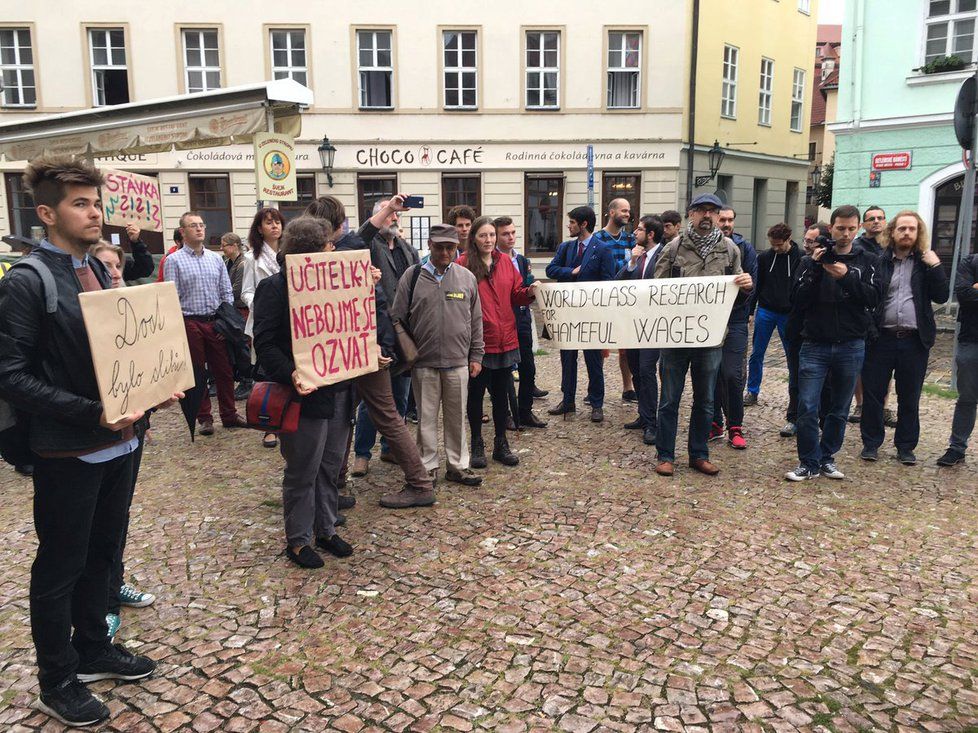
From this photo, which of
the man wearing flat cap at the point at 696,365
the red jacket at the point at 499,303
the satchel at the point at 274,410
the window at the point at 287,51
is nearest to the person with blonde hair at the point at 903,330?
the man wearing flat cap at the point at 696,365

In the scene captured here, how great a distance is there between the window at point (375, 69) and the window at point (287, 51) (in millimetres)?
1671

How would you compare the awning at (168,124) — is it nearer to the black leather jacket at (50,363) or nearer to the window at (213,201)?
the black leather jacket at (50,363)

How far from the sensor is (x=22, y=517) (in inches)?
201

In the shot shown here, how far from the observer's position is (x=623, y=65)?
74.5 feet

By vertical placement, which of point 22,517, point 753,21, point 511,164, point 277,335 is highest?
point 753,21

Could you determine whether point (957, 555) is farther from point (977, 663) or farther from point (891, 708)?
point (891, 708)

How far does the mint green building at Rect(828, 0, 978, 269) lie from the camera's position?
51.1ft

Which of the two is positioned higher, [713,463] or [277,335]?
[277,335]

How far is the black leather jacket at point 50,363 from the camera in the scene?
2631mm

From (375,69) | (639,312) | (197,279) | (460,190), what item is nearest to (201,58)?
(375,69)

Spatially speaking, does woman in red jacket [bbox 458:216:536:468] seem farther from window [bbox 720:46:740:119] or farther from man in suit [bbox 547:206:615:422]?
window [bbox 720:46:740:119]

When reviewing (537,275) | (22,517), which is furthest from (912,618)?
(537,275)

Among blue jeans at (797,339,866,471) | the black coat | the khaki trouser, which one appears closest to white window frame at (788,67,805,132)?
the black coat

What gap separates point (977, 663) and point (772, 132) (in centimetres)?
2769
